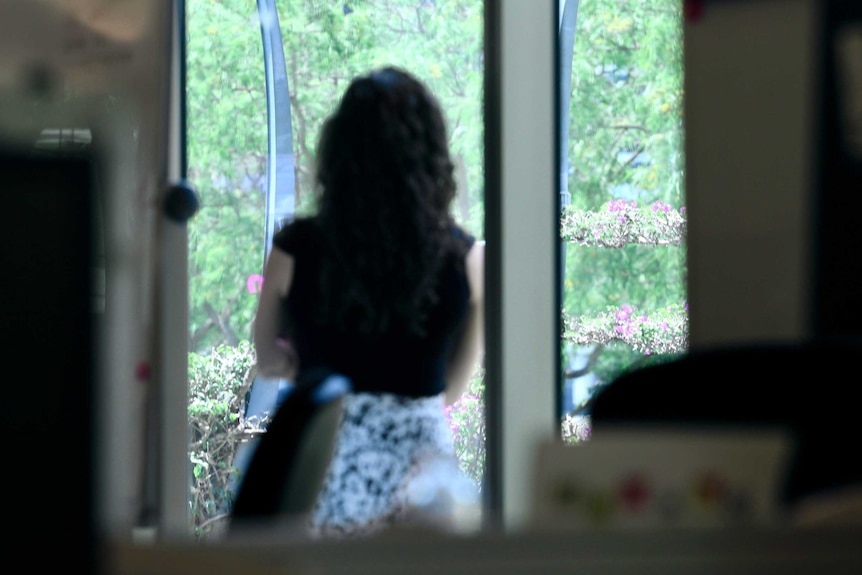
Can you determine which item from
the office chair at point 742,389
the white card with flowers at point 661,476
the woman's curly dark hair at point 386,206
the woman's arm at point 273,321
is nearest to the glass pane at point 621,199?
the woman's curly dark hair at point 386,206

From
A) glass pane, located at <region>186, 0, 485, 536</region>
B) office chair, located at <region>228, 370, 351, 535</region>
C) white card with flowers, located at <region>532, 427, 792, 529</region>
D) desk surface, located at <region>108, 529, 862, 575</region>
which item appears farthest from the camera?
glass pane, located at <region>186, 0, 485, 536</region>

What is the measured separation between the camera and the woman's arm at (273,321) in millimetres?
2582

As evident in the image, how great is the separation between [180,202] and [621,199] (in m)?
1.31

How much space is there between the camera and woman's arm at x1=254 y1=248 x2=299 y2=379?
2582 millimetres

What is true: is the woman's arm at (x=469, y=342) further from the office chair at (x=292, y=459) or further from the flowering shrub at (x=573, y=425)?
the office chair at (x=292, y=459)

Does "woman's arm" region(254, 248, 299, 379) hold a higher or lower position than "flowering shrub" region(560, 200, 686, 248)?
lower

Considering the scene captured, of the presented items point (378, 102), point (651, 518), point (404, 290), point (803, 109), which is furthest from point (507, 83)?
point (651, 518)

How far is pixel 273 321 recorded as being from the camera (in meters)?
2.60

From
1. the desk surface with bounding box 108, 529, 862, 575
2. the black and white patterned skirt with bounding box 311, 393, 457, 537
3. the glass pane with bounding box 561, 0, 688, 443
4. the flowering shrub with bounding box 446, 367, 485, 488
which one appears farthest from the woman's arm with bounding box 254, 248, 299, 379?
the desk surface with bounding box 108, 529, 862, 575

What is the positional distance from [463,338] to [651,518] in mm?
1949

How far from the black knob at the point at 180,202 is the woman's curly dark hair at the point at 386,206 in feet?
1.08

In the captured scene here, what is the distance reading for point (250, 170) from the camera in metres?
3.05

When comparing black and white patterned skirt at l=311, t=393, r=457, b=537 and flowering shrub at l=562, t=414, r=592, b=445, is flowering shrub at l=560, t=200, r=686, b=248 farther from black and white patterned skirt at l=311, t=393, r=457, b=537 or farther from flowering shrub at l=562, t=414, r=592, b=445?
black and white patterned skirt at l=311, t=393, r=457, b=537

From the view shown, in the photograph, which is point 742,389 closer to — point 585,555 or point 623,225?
point 585,555
